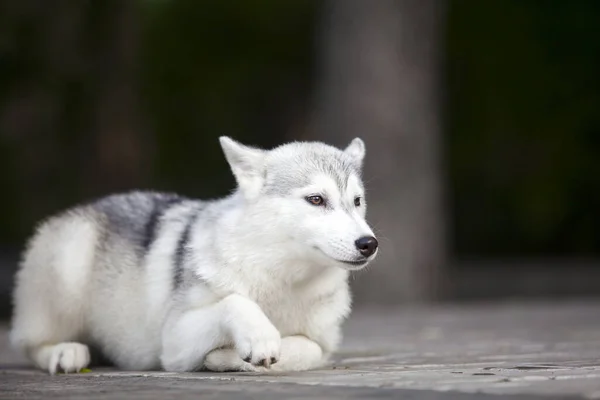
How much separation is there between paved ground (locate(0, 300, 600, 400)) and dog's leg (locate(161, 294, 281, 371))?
0.36 feet

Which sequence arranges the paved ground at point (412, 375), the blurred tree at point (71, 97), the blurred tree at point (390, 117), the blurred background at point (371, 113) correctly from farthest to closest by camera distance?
the blurred tree at point (71, 97) → the blurred background at point (371, 113) → the blurred tree at point (390, 117) → the paved ground at point (412, 375)

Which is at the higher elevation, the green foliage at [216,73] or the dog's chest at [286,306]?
the green foliage at [216,73]

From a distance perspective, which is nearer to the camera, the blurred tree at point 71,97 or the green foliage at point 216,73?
the blurred tree at point 71,97

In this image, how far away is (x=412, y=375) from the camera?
13.8 feet

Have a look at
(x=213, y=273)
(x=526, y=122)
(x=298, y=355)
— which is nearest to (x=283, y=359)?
(x=298, y=355)

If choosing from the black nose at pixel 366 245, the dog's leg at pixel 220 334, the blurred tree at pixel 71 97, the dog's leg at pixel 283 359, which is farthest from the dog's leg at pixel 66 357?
the blurred tree at pixel 71 97

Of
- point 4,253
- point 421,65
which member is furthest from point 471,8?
point 4,253

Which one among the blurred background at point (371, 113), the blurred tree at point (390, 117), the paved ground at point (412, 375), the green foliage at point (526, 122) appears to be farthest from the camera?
the green foliage at point (526, 122)

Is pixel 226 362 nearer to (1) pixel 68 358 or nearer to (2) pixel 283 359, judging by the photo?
(2) pixel 283 359

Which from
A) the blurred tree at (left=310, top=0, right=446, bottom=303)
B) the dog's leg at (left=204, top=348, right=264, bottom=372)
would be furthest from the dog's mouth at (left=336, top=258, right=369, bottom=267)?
the blurred tree at (left=310, top=0, right=446, bottom=303)

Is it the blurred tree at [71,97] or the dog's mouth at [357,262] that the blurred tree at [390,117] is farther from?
the dog's mouth at [357,262]

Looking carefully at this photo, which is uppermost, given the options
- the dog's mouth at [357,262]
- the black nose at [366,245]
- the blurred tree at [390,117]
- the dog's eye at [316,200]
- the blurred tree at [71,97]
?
the blurred tree at [71,97]

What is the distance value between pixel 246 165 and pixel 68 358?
1.19m

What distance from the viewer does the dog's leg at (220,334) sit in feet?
14.8
